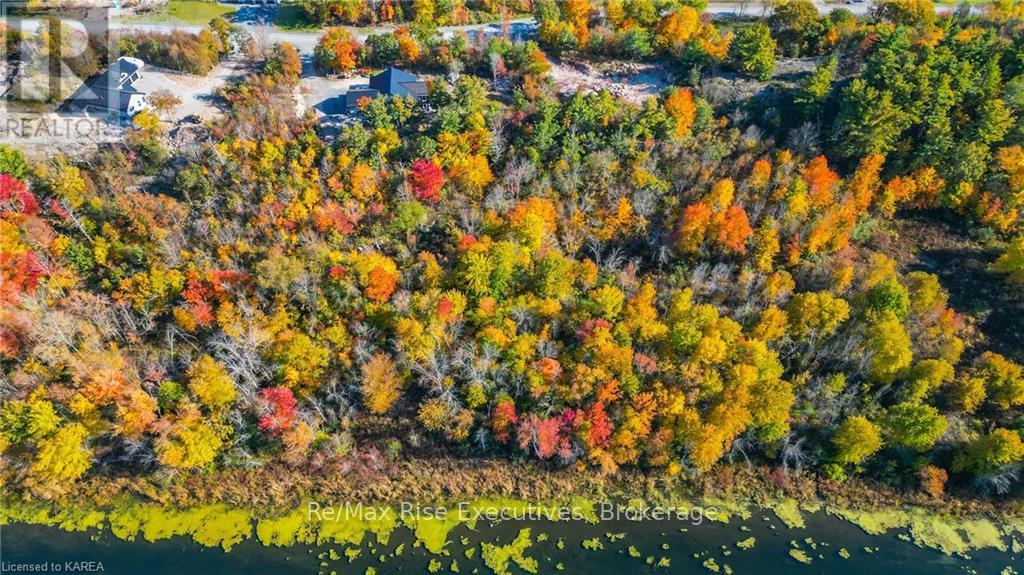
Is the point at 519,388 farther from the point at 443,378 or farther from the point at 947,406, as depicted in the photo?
the point at 947,406

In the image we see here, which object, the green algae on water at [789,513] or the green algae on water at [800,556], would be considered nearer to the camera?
the green algae on water at [800,556]

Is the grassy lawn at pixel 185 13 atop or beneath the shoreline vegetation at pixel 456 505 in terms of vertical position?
atop

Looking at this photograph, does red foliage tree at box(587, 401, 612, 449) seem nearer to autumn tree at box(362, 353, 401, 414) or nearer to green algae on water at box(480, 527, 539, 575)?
green algae on water at box(480, 527, 539, 575)

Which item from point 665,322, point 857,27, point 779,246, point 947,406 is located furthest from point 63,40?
point 947,406

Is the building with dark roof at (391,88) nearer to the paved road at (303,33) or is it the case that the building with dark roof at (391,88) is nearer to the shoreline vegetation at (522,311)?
the shoreline vegetation at (522,311)

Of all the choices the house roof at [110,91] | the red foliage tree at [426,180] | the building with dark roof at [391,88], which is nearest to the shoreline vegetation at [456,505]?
the red foliage tree at [426,180]

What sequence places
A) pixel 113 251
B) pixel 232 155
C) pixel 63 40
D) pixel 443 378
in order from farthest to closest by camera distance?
pixel 63 40
pixel 232 155
pixel 113 251
pixel 443 378
